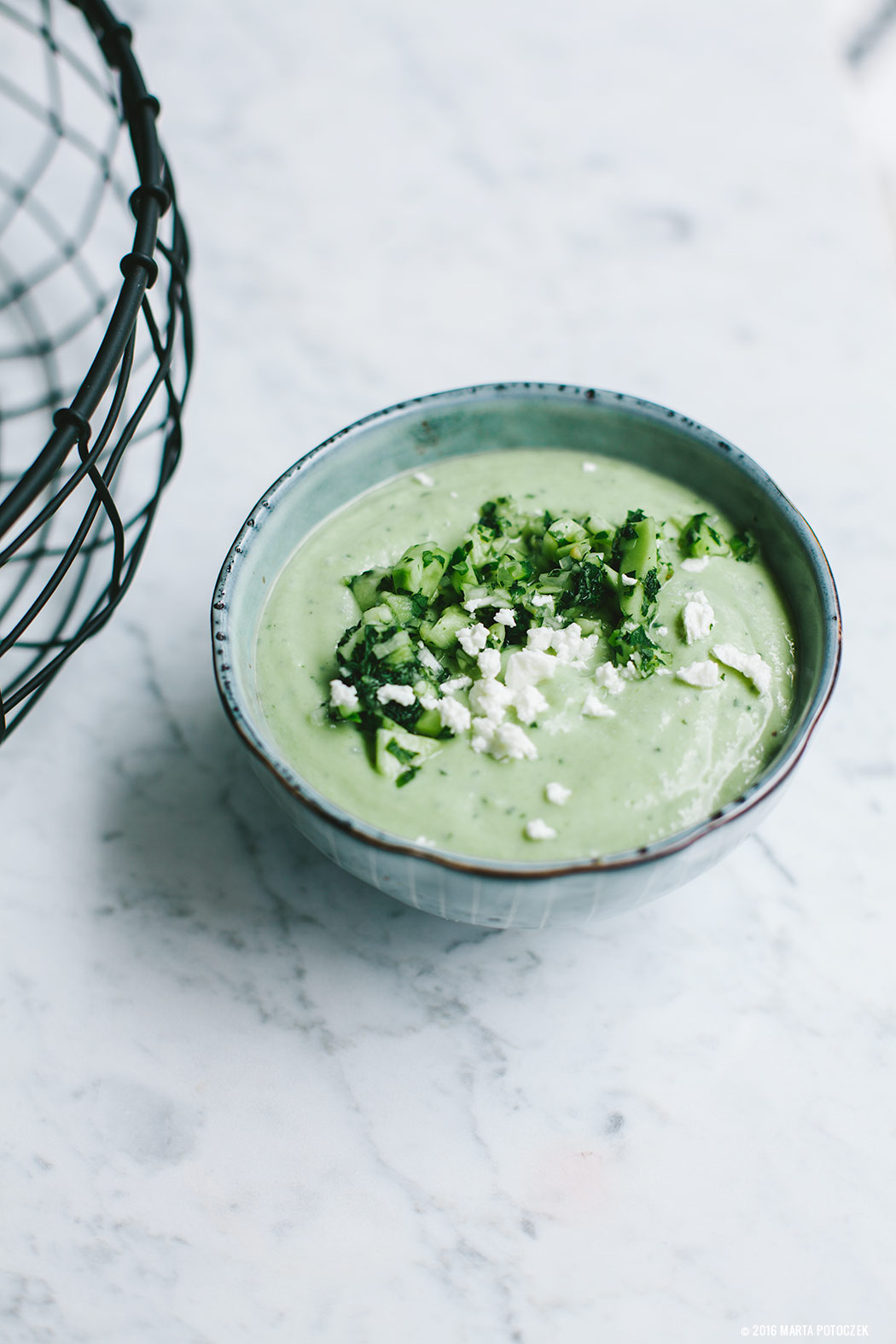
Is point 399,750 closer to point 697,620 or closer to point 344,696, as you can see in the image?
point 344,696

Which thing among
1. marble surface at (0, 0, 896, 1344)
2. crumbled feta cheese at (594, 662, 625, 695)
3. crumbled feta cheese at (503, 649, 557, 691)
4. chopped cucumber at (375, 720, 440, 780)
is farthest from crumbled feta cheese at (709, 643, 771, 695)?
chopped cucumber at (375, 720, 440, 780)

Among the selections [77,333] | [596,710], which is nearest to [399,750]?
[596,710]

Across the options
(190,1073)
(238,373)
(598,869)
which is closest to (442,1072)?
(190,1073)

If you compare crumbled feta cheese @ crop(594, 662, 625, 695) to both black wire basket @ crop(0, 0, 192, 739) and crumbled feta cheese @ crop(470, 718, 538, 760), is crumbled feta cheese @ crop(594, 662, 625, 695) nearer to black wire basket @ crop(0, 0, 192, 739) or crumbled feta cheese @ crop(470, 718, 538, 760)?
crumbled feta cheese @ crop(470, 718, 538, 760)

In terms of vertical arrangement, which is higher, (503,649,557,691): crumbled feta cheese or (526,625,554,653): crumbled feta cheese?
(526,625,554,653): crumbled feta cheese

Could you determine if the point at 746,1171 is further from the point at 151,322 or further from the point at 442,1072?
the point at 151,322

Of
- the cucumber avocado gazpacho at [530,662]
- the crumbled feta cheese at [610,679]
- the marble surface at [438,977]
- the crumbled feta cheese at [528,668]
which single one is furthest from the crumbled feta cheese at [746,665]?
the marble surface at [438,977]
